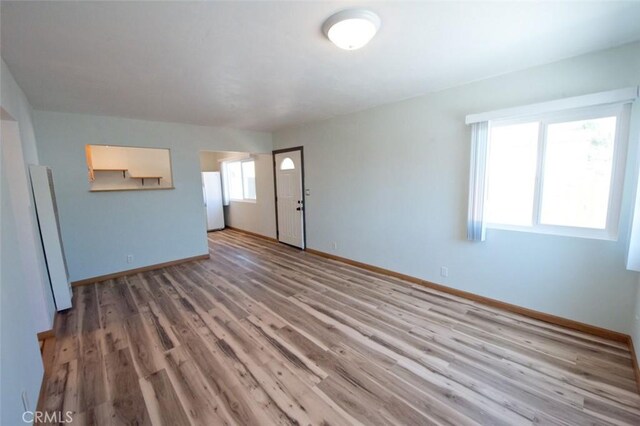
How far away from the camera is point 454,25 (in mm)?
1767

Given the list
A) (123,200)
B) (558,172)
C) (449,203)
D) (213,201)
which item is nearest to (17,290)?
(123,200)

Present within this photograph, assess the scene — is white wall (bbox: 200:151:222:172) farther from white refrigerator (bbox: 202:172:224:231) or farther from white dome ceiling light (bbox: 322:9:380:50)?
white dome ceiling light (bbox: 322:9:380:50)

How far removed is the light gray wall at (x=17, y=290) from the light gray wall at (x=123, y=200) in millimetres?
858

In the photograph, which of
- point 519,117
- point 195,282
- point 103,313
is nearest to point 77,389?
point 103,313

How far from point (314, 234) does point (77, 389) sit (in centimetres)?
370

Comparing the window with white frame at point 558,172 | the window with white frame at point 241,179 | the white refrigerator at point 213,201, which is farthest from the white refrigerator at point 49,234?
the window with white frame at point 558,172

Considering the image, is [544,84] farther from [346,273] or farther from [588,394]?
[346,273]

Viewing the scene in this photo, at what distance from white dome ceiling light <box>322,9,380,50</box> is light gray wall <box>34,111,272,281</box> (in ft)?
11.9

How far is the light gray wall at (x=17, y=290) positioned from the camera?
51.3 inches

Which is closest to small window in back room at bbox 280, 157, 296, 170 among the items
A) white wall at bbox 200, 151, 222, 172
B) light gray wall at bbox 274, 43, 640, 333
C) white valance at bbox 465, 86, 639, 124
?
light gray wall at bbox 274, 43, 640, 333

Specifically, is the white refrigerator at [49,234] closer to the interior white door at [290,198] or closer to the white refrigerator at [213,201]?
the interior white door at [290,198]

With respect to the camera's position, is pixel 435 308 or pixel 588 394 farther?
pixel 435 308

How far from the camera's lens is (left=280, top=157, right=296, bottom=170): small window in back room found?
531 centimetres

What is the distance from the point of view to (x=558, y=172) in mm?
2426
